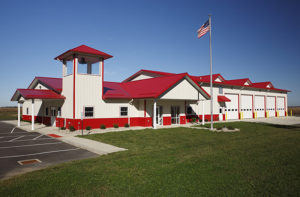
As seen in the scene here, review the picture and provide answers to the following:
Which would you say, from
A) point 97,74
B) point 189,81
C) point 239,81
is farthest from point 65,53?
point 239,81

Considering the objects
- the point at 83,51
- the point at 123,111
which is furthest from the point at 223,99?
the point at 83,51

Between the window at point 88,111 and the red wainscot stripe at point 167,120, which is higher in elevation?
the window at point 88,111

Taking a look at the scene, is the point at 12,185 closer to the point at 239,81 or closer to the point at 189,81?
the point at 189,81

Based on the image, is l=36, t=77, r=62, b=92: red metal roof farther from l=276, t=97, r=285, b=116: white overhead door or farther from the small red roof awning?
l=276, t=97, r=285, b=116: white overhead door

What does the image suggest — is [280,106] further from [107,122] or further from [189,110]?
[107,122]

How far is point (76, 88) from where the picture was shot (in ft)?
65.5

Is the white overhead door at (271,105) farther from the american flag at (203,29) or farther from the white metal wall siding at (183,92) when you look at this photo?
the american flag at (203,29)

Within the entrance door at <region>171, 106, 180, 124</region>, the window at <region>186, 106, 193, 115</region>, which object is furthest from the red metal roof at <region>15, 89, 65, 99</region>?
the window at <region>186, 106, 193, 115</region>

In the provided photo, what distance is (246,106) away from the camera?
38.6 m

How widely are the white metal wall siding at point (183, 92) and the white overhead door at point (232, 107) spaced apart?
12.1 m

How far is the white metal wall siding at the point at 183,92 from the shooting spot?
21.9 m

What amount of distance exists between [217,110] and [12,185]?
29.8 meters

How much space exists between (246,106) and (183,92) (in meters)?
20.5

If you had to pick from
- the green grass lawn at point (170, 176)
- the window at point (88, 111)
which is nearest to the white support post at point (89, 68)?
the window at point (88, 111)
